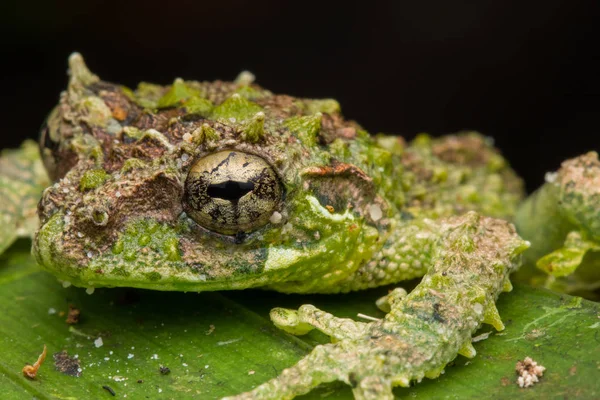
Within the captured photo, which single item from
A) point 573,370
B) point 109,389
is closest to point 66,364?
point 109,389

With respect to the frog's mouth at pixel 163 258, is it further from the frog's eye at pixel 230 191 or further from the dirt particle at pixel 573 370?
the dirt particle at pixel 573 370

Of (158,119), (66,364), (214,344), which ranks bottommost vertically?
(66,364)

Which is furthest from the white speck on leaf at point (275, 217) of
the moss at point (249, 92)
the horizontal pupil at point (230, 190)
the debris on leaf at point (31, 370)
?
the debris on leaf at point (31, 370)

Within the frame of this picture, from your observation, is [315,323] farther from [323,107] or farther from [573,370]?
[323,107]

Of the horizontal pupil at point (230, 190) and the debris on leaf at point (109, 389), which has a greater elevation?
the horizontal pupil at point (230, 190)

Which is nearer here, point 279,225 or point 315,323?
point 315,323

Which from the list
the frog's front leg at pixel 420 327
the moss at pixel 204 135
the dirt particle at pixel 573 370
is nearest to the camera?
the frog's front leg at pixel 420 327

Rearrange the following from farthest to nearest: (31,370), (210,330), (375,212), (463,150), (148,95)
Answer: (463,150), (148,95), (375,212), (210,330), (31,370)
